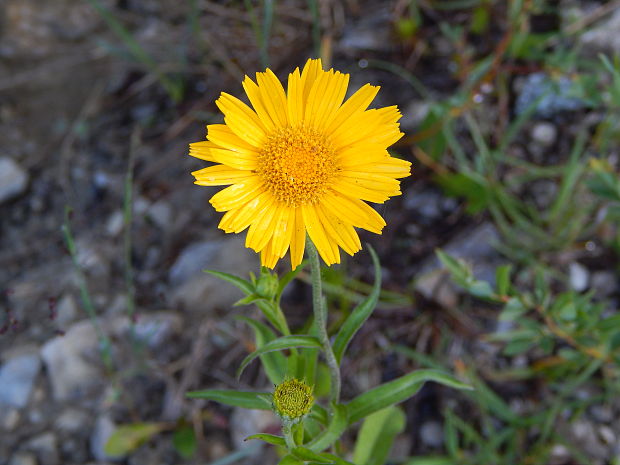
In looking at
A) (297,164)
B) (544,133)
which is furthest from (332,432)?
(544,133)

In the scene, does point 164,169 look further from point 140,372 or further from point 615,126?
point 615,126

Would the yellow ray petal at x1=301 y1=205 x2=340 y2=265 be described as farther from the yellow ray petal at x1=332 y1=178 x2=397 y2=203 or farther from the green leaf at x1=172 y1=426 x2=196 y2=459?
the green leaf at x1=172 y1=426 x2=196 y2=459

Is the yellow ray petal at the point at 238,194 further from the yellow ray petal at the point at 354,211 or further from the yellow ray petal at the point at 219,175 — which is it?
the yellow ray petal at the point at 354,211

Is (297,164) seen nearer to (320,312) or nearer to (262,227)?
(262,227)

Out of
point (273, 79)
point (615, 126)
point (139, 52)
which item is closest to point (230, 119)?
point (273, 79)

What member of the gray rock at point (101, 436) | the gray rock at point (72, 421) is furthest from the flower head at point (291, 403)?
the gray rock at point (72, 421)

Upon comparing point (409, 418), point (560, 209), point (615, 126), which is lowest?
point (409, 418)

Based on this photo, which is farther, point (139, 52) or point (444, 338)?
point (139, 52)
